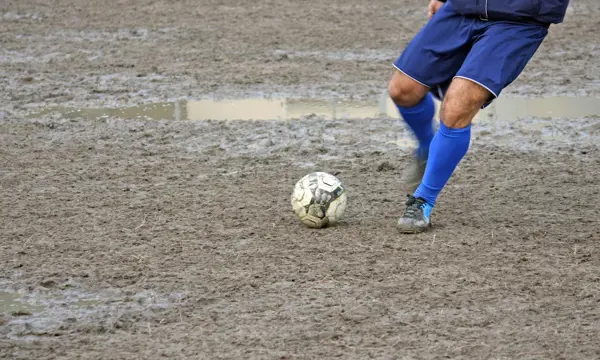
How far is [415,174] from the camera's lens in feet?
21.5

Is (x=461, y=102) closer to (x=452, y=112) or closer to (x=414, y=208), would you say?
(x=452, y=112)

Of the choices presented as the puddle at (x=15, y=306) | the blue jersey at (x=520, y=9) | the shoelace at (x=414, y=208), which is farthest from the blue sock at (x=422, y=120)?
the puddle at (x=15, y=306)

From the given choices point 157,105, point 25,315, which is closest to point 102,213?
point 25,315

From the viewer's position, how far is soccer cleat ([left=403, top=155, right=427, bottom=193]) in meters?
6.52

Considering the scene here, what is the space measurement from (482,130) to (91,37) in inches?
237

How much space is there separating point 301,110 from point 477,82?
3953mm

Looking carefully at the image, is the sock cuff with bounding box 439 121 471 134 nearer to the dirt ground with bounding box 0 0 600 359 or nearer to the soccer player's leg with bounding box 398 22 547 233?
the soccer player's leg with bounding box 398 22 547 233

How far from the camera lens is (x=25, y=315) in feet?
16.3

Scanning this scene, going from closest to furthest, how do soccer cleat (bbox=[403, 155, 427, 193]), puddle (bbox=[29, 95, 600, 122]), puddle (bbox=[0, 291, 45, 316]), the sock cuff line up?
1. puddle (bbox=[0, 291, 45, 316])
2. the sock cuff
3. soccer cleat (bbox=[403, 155, 427, 193])
4. puddle (bbox=[29, 95, 600, 122])

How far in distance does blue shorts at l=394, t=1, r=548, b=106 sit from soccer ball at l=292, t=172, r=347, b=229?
85 cm

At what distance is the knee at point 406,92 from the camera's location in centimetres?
610

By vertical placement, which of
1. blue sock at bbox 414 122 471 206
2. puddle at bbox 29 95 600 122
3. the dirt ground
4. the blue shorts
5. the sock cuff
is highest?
the blue shorts

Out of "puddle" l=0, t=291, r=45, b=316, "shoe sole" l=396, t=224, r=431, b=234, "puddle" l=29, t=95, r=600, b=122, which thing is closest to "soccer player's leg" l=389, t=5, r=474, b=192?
"shoe sole" l=396, t=224, r=431, b=234

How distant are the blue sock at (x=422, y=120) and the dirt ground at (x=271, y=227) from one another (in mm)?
477
